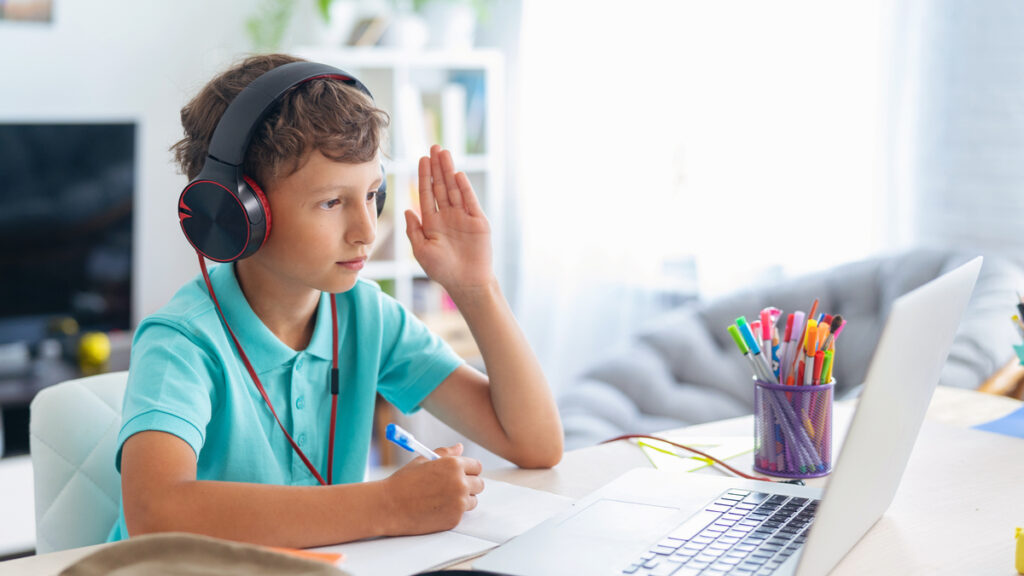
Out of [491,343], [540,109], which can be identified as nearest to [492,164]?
[540,109]

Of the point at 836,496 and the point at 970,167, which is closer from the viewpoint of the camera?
the point at 836,496

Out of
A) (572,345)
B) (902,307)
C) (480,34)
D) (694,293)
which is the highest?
(480,34)

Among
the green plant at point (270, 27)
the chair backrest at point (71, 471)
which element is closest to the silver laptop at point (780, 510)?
the chair backrest at point (71, 471)

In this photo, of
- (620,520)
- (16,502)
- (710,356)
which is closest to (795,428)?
(620,520)

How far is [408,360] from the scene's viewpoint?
1.14 m

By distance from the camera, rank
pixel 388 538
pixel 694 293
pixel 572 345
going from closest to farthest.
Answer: pixel 388 538 < pixel 694 293 < pixel 572 345

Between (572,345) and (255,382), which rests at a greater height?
(255,382)

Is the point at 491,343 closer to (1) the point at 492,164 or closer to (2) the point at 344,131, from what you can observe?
(2) the point at 344,131

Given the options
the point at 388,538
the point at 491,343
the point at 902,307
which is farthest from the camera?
the point at 491,343

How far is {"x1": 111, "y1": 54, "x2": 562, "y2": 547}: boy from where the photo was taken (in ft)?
2.62

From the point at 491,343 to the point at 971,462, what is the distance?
55 cm

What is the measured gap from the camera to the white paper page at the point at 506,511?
32.5 inches

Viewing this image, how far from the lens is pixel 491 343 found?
108cm

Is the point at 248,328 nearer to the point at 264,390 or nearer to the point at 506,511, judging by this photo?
the point at 264,390
